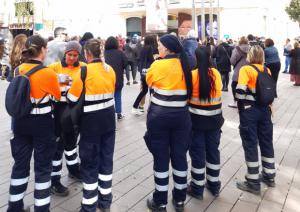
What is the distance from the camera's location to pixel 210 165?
4305 millimetres

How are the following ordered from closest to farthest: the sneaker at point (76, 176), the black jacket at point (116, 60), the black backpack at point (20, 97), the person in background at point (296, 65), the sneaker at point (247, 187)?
the black backpack at point (20, 97), the sneaker at point (247, 187), the sneaker at point (76, 176), the black jacket at point (116, 60), the person in background at point (296, 65)

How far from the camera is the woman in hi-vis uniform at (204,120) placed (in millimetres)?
3973

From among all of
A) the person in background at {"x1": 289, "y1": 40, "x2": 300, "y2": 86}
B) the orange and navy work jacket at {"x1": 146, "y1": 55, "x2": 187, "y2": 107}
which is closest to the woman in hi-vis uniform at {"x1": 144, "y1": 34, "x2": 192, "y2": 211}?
the orange and navy work jacket at {"x1": 146, "y1": 55, "x2": 187, "y2": 107}

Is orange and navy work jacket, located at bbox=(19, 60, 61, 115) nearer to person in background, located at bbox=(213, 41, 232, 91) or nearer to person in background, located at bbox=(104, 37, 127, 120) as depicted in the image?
person in background, located at bbox=(104, 37, 127, 120)

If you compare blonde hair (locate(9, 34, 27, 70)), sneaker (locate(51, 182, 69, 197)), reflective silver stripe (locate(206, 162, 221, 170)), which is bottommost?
sneaker (locate(51, 182, 69, 197))

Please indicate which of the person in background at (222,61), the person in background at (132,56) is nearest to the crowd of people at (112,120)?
the person in background at (222,61)

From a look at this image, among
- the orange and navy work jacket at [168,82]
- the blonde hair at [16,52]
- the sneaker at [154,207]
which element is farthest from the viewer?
the blonde hair at [16,52]

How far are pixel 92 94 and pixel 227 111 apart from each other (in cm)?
647

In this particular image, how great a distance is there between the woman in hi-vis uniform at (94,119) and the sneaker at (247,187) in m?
1.88

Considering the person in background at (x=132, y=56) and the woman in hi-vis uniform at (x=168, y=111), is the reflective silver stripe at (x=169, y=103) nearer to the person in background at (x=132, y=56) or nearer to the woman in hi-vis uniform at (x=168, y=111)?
the woman in hi-vis uniform at (x=168, y=111)

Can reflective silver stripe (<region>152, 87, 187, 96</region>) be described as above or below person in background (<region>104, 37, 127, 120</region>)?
below

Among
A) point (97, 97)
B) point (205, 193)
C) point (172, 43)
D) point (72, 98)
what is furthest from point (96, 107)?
point (205, 193)

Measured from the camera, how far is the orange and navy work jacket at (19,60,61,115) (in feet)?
11.1

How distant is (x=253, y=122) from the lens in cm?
436
